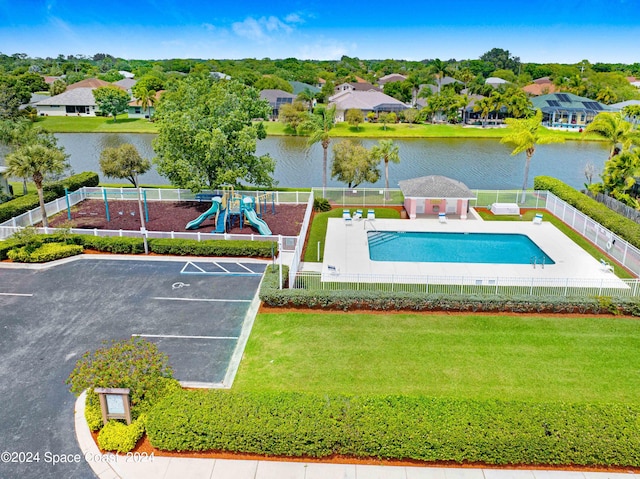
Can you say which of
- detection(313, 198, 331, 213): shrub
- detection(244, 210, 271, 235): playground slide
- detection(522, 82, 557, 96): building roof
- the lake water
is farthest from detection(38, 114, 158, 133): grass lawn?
detection(522, 82, 557, 96): building roof

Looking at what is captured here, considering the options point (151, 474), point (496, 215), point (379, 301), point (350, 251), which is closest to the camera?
point (151, 474)

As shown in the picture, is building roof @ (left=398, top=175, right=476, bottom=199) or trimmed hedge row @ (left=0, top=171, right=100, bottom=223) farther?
building roof @ (left=398, top=175, right=476, bottom=199)

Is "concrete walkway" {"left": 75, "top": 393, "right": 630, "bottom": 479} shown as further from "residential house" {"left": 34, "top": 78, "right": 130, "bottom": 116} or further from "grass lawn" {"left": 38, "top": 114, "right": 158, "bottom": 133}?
"residential house" {"left": 34, "top": 78, "right": 130, "bottom": 116}

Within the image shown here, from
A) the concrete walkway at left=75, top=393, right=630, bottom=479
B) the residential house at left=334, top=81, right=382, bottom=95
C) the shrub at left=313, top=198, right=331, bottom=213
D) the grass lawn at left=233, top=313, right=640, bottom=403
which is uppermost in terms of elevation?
the residential house at left=334, top=81, right=382, bottom=95

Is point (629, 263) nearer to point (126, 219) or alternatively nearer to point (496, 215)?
point (496, 215)

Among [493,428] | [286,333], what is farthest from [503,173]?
[493,428]

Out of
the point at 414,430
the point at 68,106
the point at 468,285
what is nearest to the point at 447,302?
the point at 468,285

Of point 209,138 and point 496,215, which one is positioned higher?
point 209,138
